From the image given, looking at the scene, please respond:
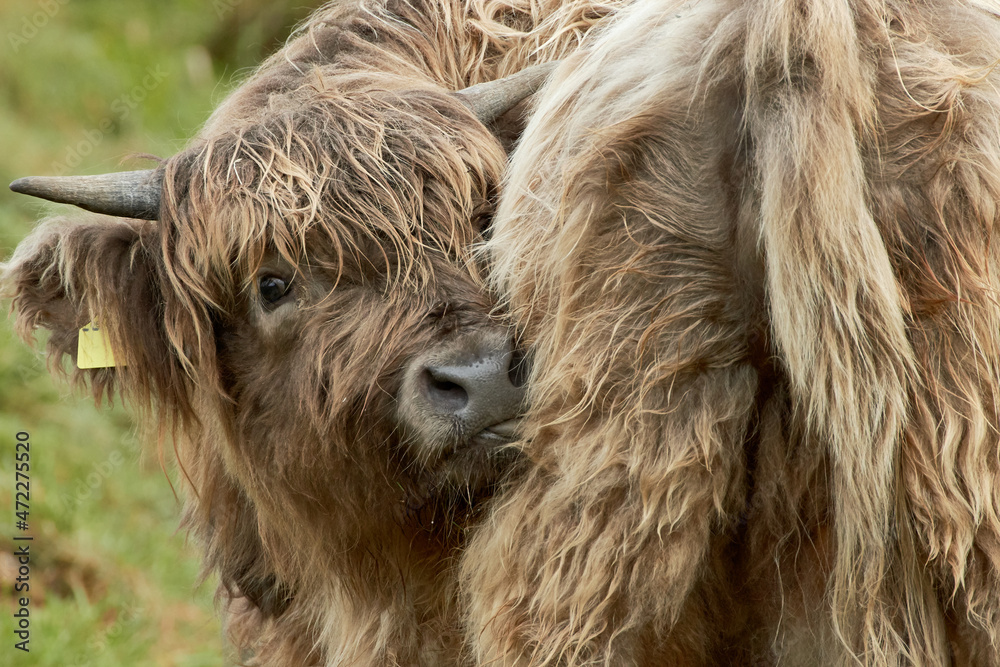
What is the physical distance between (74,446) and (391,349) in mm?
3959

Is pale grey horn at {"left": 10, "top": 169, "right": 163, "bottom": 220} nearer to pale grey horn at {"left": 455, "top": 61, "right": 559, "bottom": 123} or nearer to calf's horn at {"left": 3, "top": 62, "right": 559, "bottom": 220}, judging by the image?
calf's horn at {"left": 3, "top": 62, "right": 559, "bottom": 220}

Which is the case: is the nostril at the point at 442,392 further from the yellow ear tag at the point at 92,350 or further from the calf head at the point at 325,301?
the yellow ear tag at the point at 92,350

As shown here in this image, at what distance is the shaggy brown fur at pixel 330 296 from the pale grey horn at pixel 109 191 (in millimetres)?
57

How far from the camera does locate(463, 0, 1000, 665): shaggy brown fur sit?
1663 mm

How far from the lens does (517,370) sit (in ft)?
7.37

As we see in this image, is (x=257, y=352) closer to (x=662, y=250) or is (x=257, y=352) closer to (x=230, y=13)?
(x=662, y=250)

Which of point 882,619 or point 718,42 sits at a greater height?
point 718,42

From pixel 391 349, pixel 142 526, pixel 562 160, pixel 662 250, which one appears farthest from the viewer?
pixel 142 526

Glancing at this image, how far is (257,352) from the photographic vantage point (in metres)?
2.69

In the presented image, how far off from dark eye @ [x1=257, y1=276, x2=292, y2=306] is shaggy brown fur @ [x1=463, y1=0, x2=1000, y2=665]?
2.42 feet

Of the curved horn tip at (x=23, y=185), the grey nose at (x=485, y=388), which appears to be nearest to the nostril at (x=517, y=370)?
the grey nose at (x=485, y=388)

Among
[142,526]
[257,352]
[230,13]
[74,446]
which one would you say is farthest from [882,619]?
[230,13]

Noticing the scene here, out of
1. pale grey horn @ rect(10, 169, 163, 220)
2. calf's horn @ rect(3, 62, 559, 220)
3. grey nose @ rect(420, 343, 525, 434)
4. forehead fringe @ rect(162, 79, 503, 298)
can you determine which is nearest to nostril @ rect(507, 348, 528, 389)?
grey nose @ rect(420, 343, 525, 434)

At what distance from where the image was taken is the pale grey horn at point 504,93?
2.68 meters
